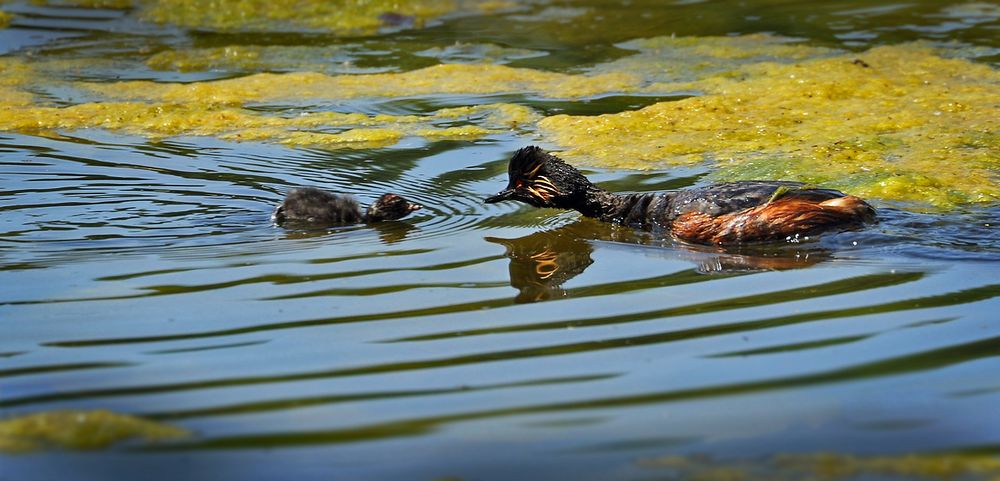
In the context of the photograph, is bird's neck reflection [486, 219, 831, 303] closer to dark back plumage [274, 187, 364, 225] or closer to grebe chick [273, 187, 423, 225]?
grebe chick [273, 187, 423, 225]

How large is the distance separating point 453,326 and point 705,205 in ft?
9.56

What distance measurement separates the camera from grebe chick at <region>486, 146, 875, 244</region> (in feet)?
27.0

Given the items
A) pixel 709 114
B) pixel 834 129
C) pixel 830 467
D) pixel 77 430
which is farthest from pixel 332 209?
pixel 830 467

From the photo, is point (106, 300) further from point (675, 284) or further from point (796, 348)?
point (796, 348)

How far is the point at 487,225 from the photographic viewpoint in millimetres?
8984

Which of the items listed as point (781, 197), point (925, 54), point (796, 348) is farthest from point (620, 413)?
point (925, 54)

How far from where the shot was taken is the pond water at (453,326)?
461cm

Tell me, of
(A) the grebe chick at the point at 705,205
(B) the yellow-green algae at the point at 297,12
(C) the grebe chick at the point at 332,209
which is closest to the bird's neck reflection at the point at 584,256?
(A) the grebe chick at the point at 705,205

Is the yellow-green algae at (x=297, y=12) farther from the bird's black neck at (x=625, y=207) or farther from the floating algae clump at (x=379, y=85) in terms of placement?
the bird's black neck at (x=625, y=207)

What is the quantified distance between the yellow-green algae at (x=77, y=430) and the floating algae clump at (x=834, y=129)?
5.95 m

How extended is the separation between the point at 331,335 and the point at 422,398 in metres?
1.05

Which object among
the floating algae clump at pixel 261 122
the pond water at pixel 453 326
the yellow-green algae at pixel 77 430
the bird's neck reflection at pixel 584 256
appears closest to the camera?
the pond water at pixel 453 326

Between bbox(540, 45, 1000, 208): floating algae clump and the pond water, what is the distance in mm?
271

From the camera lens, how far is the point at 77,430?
4801 millimetres
